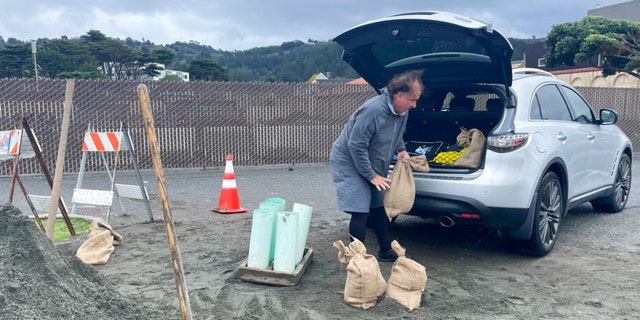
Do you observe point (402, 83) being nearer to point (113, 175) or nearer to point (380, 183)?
point (380, 183)

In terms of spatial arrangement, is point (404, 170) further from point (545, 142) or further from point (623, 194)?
point (623, 194)

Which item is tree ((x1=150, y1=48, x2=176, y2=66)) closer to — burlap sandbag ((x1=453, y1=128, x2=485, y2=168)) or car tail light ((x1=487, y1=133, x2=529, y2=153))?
burlap sandbag ((x1=453, y1=128, x2=485, y2=168))

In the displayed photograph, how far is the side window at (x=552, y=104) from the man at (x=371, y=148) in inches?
61.9

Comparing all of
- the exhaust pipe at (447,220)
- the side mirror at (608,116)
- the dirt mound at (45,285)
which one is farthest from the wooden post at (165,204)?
the side mirror at (608,116)

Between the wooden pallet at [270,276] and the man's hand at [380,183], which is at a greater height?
the man's hand at [380,183]

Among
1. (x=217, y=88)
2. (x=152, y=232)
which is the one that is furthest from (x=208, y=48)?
(x=152, y=232)

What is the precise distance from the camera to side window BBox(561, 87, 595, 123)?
6098mm

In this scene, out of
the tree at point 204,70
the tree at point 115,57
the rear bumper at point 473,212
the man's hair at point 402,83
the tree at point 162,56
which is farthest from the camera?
the tree at point 162,56

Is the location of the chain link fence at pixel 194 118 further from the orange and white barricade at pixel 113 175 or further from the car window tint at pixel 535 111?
the car window tint at pixel 535 111

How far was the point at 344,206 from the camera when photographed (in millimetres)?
4621

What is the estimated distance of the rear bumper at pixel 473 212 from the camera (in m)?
4.59

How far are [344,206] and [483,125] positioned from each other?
1992 mm

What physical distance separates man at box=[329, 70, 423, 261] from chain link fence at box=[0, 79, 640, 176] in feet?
24.4

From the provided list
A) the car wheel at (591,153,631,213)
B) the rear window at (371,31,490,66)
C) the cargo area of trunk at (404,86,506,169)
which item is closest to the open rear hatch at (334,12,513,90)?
the rear window at (371,31,490,66)
